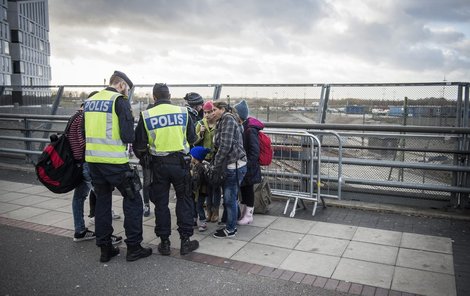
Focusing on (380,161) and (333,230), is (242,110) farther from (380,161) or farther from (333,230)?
(380,161)

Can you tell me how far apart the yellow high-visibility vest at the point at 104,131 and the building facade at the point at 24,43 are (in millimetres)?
50051

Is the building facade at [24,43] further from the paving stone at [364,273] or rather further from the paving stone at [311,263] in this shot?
the paving stone at [364,273]

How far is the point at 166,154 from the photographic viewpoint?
4.65 m

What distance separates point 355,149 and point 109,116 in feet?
13.6

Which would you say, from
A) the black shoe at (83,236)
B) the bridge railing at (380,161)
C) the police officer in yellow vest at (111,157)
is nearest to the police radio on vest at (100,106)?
the police officer in yellow vest at (111,157)

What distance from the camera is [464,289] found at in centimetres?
387

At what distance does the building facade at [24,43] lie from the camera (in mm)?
55812

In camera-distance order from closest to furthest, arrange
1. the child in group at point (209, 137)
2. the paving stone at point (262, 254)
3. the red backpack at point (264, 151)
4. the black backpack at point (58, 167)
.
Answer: the paving stone at point (262, 254) → the black backpack at point (58, 167) → the child in group at point (209, 137) → the red backpack at point (264, 151)

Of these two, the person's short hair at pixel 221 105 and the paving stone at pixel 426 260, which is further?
the person's short hair at pixel 221 105

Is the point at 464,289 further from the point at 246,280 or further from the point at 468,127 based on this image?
the point at 468,127

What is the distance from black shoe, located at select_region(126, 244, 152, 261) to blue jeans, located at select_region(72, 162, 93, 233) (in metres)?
1.00

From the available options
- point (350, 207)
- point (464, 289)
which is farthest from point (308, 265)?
point (350, 207)

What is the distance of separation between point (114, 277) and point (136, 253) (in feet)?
1.62

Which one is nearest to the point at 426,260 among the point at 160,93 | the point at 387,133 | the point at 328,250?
the point at 328,250
